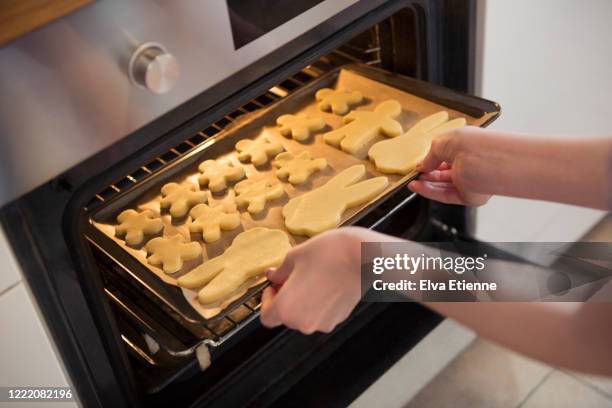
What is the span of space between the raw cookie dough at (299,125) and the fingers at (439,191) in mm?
207

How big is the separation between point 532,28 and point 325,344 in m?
0.58

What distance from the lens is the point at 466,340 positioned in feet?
4.51

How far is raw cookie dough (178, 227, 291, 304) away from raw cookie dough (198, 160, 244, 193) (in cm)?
13

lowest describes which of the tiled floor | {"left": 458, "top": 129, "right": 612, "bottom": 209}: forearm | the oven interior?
the tiled floor

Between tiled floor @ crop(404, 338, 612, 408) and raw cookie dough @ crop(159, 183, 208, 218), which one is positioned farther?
tiled floor @ crop(404, 338, 612, 408)

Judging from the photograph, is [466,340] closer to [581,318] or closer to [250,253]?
[250,253]

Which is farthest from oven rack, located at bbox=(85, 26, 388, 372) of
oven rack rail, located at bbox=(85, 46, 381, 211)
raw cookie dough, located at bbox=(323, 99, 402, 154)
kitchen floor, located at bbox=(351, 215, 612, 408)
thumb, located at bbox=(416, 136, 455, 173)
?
kitchen floor, located at bbox=(351, 215, 612, 408)

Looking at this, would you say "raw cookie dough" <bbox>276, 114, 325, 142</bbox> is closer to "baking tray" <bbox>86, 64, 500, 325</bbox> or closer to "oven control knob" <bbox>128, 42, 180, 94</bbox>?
"baking tray" <bbox>86, 64, 500, 325</bbox>

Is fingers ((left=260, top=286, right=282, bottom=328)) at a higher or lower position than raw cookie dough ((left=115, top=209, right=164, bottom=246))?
higher

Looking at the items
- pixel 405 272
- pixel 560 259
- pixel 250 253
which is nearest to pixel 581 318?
pixel 405 272

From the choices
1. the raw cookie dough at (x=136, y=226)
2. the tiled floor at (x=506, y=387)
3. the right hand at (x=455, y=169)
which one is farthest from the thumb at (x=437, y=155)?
the tiled floor at (x=506, y=387)

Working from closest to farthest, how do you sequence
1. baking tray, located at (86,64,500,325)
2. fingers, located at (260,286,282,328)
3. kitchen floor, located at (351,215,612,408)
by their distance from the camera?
fingers, located at (260,286,282,328)
baking tray, located at (86,64,500,325)
kitchen floor, located at (351,215,612,408)

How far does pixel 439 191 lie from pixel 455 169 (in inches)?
2.0

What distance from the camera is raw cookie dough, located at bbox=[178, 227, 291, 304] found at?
2.93 feet
